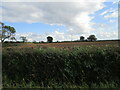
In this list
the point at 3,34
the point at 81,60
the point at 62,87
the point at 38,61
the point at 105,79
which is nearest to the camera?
the point at 62,87

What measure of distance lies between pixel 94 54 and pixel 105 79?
103 cm

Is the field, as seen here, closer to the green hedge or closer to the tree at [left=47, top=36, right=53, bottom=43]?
the green hedge

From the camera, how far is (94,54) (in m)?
3.83

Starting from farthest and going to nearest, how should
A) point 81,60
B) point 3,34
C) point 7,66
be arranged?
point 3,34
point 7,66
point 81,60

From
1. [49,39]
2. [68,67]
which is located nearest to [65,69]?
[68,67]

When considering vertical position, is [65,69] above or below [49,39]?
below

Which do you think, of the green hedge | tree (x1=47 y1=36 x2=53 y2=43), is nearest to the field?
the green hedge

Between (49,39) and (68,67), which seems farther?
(49,39)

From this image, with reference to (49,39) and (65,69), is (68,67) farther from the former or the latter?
(49,39)

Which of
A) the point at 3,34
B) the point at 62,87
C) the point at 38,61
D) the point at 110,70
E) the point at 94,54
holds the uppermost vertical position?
the point at 3,34

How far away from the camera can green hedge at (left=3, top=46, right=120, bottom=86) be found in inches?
144

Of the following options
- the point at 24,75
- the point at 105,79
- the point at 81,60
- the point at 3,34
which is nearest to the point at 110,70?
the point at 105,79

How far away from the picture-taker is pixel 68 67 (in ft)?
12.5

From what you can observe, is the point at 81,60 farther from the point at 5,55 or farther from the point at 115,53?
the point at 5,55
